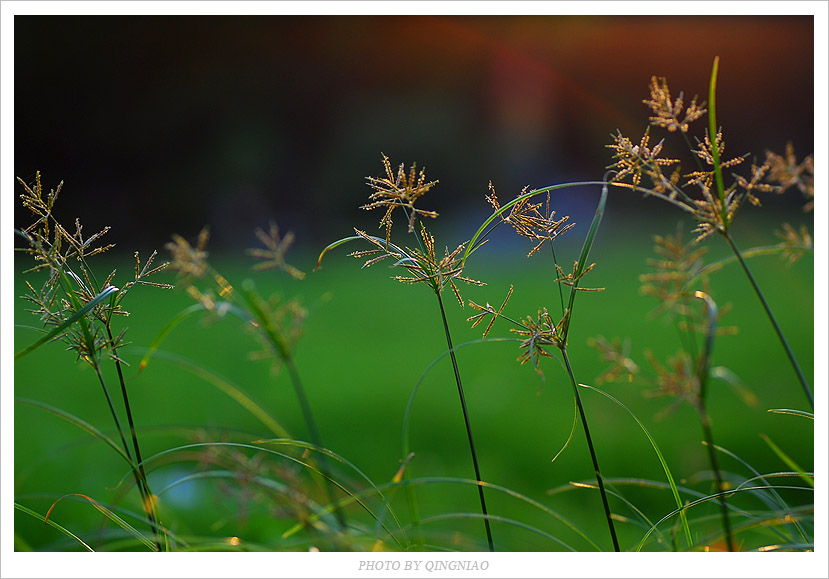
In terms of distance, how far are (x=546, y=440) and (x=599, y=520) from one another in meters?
0.42

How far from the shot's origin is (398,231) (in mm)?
1456

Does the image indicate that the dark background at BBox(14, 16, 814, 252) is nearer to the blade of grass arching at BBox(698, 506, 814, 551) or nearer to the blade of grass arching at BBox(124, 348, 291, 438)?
the blade of grass arching at BBox(124, 348, 291, 438)

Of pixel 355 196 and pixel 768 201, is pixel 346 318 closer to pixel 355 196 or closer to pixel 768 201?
pixel 355 196

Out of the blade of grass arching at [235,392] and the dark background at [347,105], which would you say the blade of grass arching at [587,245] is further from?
the dark background at [347,105]

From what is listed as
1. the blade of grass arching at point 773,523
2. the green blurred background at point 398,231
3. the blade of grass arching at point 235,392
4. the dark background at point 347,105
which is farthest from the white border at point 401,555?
the dark background at point 347,105

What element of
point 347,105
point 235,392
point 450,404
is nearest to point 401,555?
point 235,392

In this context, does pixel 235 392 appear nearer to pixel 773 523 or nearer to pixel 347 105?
pixel 773 523

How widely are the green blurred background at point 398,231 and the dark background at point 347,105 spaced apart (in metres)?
0.01

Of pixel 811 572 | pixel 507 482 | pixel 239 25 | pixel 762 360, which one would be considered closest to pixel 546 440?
pixel 507 482

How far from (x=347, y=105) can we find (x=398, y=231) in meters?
1.80

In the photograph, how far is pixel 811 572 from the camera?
583 millimetres

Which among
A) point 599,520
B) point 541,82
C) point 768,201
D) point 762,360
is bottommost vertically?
point 599,520

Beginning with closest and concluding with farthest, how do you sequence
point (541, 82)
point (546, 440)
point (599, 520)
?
point (599, 520), point (546, 440), point (541, 82)

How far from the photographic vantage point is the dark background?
205cm
